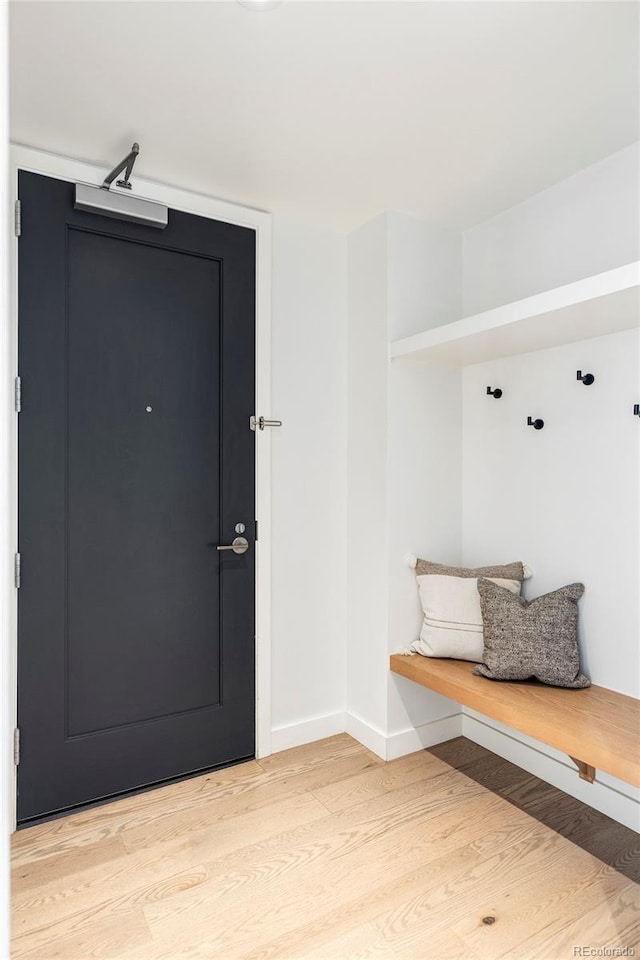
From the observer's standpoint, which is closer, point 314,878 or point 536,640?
point 314,878

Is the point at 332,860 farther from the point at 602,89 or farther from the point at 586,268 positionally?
the point at 602,89

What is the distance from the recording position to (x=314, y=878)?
1.89 metres

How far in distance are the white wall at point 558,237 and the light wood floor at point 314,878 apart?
6.94 feet

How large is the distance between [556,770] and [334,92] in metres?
2.63

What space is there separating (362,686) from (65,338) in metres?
2.00

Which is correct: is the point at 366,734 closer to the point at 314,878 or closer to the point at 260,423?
the point at 314,878

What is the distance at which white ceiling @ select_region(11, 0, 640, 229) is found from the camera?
155cm

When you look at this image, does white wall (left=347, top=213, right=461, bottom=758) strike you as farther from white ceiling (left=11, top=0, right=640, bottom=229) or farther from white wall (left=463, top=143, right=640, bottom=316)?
white ceiling (left=11, top=0, right=640, bottom=229)

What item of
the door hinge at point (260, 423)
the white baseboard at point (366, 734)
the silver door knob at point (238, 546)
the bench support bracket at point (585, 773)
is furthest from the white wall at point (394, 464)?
the bench support bracket at point (585, 773)

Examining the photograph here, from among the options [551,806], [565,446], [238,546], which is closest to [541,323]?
[565,446]

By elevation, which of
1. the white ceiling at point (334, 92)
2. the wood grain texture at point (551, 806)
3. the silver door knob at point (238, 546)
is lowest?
the wood grain texture at point (551, 806)

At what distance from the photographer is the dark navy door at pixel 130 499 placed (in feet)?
7.14

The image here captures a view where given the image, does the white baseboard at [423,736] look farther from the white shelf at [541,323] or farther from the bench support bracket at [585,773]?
the white shelf at [541,323]

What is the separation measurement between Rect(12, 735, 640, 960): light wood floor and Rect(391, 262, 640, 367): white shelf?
71.3 inches
